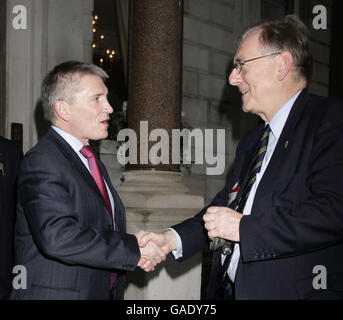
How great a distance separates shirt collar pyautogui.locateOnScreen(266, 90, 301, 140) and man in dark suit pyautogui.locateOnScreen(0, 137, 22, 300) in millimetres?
1992

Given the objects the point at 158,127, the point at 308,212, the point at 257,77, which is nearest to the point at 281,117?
the point at 257,77

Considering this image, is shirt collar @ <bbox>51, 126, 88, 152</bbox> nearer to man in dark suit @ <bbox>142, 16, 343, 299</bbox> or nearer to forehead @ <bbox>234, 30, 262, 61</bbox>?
man in dark suit @ <bbox>142, 16, 343, 299</bbox>

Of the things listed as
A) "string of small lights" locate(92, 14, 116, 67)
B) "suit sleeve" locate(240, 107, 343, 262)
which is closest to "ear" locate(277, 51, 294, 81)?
"suit sleeve" locate(240, 107, 343, 262)

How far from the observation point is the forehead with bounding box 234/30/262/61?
2.36 meters

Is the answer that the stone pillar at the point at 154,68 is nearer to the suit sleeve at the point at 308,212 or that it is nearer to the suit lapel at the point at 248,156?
the suit lapel at the point at 248,156

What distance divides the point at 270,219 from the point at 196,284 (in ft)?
8.36

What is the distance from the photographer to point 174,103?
4191 mm

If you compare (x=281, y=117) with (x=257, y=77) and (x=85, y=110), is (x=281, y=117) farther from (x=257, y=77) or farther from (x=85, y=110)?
(x=85, y=110)

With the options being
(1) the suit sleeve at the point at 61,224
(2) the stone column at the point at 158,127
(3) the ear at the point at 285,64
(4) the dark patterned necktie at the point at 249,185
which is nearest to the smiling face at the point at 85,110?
(1) the suit sleeve at the point at 61,224

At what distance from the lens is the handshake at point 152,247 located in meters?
2.62

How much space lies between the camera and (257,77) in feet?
7.73

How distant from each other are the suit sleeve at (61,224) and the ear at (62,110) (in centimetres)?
34
